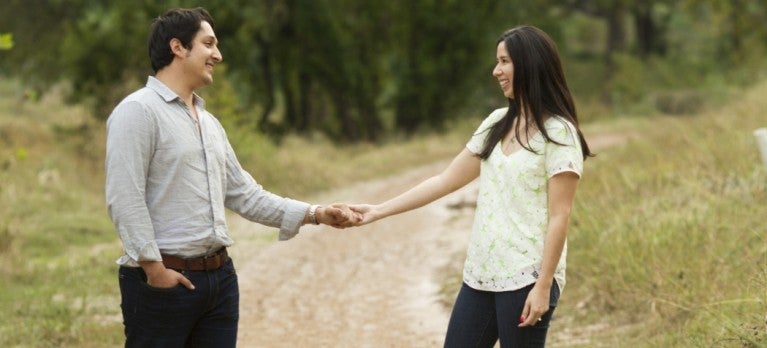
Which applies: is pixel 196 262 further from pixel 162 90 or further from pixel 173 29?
pixel 173 29

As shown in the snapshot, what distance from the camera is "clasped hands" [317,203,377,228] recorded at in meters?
5.17

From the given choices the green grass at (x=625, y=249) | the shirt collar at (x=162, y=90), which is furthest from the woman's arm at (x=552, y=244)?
the green grass at (x=625, y=249)

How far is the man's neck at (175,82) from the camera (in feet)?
13.7

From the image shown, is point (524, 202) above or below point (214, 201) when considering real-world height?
below

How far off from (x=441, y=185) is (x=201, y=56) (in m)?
1.10

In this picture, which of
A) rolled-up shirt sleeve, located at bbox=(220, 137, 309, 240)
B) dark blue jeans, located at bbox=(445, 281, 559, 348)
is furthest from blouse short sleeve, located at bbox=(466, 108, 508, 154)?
rolled-up shirt sleeve, located at bbox=(220, 137, 309, 240)

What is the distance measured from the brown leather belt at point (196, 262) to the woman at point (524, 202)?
888mm

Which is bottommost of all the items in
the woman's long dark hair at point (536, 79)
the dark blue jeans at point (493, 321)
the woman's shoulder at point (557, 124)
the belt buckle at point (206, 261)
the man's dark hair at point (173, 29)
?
the dark blue jeans at point (493, 321)

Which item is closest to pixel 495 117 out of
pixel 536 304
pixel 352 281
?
pixel 536 304

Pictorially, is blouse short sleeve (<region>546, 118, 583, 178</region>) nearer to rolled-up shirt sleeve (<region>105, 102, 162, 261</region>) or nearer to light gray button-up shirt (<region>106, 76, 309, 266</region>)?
light gray button-up shirt (<region>106, 76, 309, 266</region>)

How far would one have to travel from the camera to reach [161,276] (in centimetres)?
401

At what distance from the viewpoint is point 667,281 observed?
23.7ft

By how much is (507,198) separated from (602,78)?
39.5m

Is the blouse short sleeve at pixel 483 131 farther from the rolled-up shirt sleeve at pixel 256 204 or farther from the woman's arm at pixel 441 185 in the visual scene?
the rolled-up shirt sleeve at pixel 256 204
